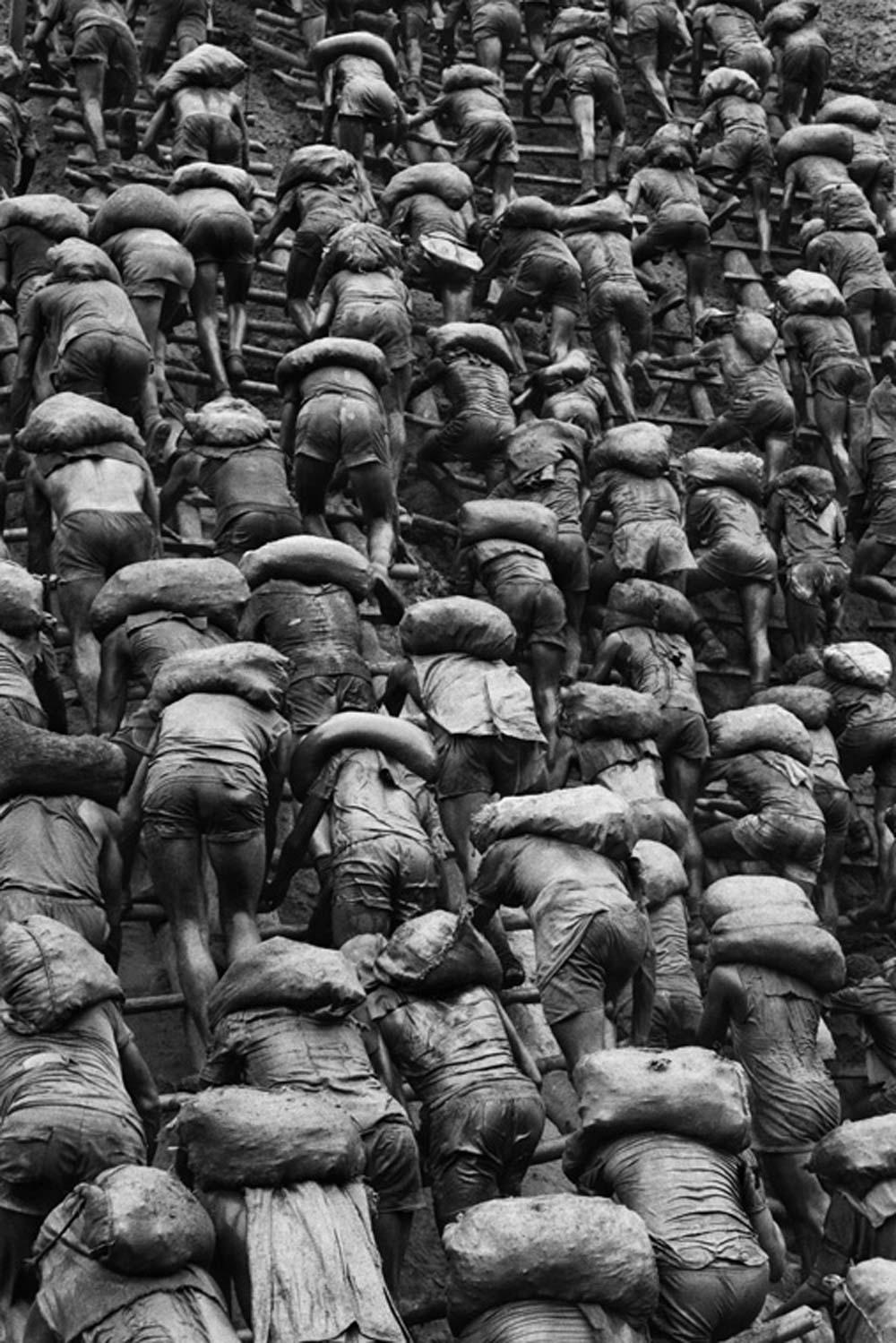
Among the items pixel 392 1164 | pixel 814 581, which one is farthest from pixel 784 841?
pixel 392 1164

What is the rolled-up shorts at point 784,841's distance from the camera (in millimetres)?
12539

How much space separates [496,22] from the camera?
19.4 m

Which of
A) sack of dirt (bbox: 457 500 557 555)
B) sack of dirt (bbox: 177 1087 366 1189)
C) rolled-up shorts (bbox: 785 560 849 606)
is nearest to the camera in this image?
sack of dirt (bbox: 177 1087 366 1189)

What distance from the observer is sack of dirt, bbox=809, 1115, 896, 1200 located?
9.55 meters

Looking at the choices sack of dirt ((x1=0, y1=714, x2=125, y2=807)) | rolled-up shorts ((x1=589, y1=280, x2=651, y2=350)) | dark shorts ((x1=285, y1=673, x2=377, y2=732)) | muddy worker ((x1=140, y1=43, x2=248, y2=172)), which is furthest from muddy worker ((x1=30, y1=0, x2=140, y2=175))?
sack of dirt ((x1=0, y1=714, x2=125, y2=807))

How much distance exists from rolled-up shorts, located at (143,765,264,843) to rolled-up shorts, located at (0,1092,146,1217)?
1.85 metres

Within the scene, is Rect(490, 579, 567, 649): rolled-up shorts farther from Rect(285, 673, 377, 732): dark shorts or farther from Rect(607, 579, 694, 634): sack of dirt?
Rect(285, 673, 377, 732): dark shorts

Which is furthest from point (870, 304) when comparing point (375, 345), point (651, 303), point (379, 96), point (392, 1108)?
point (392, 1108)

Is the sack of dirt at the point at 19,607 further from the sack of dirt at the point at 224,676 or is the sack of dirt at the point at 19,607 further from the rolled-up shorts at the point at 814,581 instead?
the rolled-up shorts at the point at 814,581

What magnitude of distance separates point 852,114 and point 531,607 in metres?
7.82

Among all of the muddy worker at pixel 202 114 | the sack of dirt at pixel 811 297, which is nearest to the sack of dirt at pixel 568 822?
the sack of dirt at pixel 811 297

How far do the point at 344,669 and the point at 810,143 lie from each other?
26.9ft

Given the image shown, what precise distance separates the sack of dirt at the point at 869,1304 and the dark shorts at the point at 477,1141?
124cm

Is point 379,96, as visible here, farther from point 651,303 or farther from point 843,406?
point 843,406
